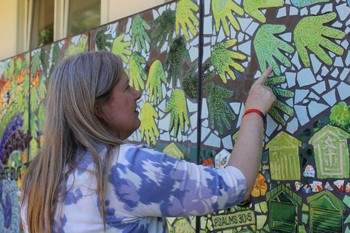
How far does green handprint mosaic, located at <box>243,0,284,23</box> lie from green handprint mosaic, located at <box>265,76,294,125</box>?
0.26 meters

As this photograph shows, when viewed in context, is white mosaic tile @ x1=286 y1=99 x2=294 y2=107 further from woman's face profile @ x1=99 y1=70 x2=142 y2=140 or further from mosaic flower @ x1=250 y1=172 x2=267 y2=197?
woman's face profile @ x1=99 y1=70 x2=142 y2=140

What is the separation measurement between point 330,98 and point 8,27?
3709 millimetres

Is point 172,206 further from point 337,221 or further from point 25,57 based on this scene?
point 25,57

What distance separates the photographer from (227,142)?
2145 mm

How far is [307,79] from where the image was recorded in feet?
6.05

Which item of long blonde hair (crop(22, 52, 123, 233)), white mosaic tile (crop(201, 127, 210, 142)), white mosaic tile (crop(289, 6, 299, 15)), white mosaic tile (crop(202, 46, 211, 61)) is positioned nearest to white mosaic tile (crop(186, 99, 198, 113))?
white mosaic tile (crop(201, 127, 210, 142))

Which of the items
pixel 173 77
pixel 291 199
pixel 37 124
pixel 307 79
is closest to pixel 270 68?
pixel 307 79

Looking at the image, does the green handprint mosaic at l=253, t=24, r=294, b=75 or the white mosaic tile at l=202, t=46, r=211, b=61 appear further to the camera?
the white mosaic tile at l=202, t=46, r=211, b=61

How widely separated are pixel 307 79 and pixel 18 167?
2.81 meters

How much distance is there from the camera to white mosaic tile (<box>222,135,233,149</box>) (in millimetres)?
2127

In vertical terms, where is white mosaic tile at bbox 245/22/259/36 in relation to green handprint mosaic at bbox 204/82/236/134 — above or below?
above

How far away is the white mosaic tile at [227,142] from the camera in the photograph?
2.13 m

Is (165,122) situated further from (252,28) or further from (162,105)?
(252,28)

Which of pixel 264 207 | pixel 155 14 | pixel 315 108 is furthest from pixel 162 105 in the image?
pixel 315 108
